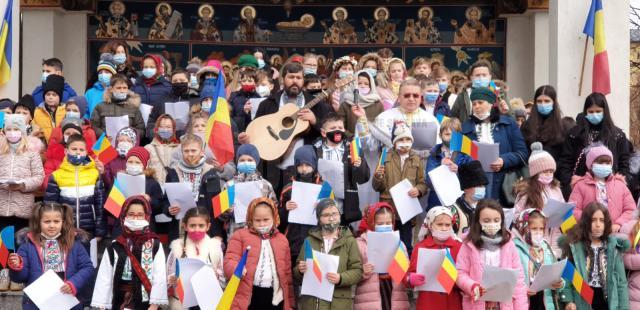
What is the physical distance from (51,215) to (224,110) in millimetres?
2515

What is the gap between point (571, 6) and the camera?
1850 centimetres

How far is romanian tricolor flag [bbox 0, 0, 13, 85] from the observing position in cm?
1794

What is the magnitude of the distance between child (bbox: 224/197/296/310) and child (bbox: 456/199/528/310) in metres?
1.58

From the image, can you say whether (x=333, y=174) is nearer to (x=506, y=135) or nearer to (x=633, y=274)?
(x=506, y=135)

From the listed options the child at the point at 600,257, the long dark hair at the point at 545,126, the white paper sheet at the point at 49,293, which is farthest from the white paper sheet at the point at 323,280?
the long dark hair at the point at 545,126

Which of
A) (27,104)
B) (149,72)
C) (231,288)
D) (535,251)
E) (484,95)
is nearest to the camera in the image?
(231,288)

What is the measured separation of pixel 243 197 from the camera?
12758 millimetres

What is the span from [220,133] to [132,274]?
7.45ft

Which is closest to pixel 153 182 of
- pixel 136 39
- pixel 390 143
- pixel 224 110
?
pixel 224 110

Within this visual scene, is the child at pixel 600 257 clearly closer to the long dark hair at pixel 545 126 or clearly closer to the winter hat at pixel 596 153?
the winter hat at pixel 596 153

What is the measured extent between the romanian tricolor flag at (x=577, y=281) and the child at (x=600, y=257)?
205 mm

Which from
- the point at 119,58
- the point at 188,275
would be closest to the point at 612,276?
the point at 188,275

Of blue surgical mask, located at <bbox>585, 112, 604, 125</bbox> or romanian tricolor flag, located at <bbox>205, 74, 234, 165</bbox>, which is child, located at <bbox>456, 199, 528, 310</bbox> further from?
blue surgical mask, located at <bbox>585, 112, 604, 125</bbox>

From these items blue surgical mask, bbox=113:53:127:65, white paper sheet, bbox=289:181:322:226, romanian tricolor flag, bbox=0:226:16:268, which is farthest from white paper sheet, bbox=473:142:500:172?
blue surgical mask, bbox=113:53:127:65
